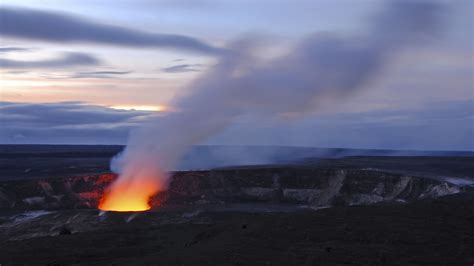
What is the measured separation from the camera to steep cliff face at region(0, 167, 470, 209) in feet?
220

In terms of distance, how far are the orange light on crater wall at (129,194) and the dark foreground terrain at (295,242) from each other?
20204 millimetres

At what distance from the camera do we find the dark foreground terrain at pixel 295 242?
26.3 m

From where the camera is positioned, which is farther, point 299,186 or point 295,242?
point 299,186

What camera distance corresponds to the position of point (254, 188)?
7669 cm

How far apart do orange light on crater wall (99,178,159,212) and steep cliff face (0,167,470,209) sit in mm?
1326

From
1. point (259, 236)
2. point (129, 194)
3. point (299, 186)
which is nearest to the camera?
point (259, 236)

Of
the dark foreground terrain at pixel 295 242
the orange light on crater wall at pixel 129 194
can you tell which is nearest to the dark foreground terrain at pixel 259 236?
the dark foreground terrain at pixel 295 242

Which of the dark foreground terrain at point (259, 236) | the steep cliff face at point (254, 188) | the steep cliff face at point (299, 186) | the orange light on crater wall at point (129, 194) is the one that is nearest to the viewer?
the dark foreground terrain at point (259, 236)

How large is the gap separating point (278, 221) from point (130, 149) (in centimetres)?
4142

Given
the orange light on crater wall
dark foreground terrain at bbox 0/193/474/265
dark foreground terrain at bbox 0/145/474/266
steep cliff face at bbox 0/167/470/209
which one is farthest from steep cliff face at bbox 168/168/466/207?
dark foreground terrain at bbox 0/193/474/265

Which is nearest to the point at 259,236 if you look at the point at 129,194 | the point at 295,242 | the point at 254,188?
the point at 295,242

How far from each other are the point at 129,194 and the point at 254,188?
716 inches

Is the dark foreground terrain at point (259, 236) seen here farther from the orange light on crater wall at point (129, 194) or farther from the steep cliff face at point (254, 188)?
the orange light on crater wall at point (129, 194)

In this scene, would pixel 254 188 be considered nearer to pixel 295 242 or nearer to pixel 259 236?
pixel 259 236
